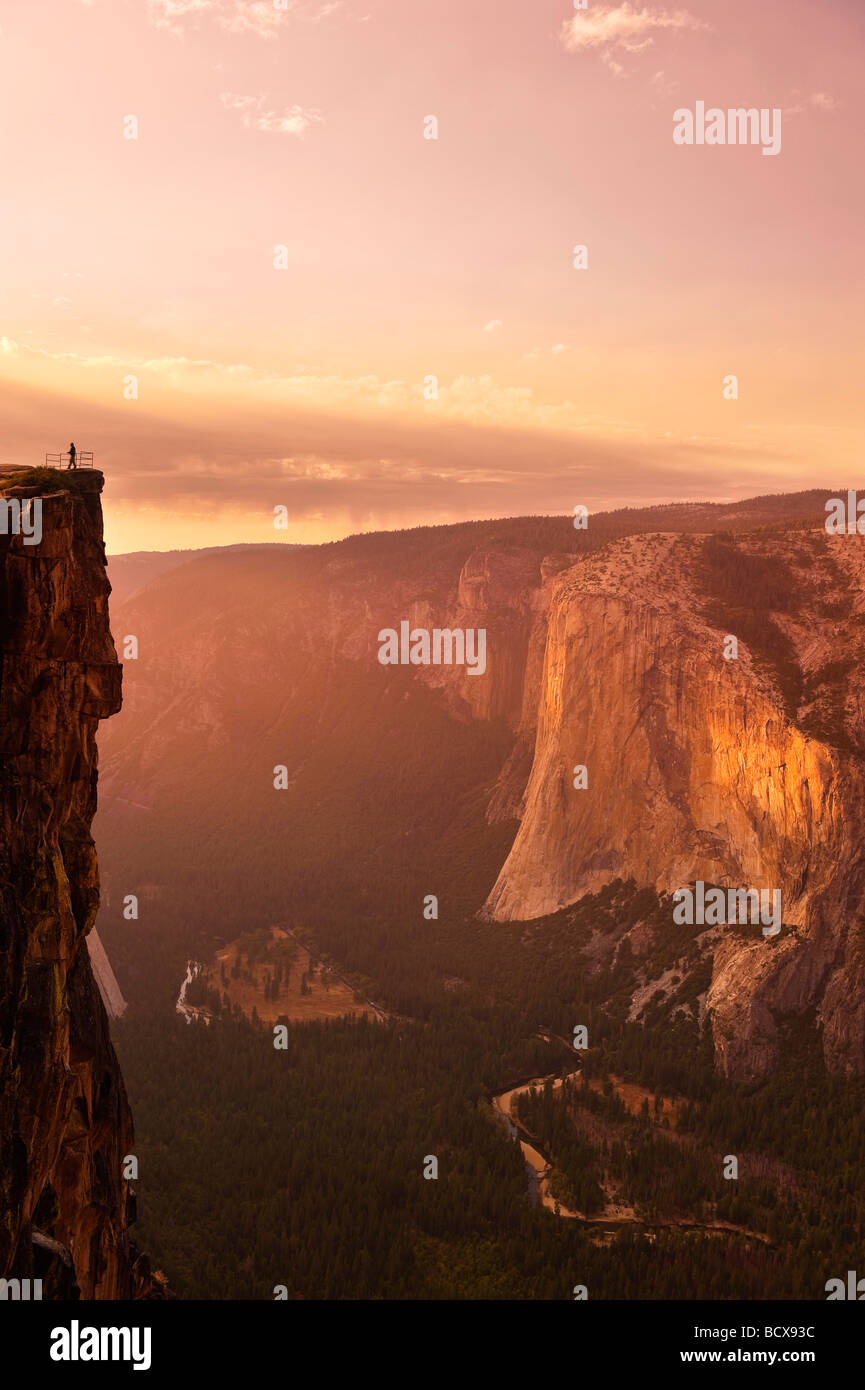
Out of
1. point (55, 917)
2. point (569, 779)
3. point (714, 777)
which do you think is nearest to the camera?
point (55, 917)

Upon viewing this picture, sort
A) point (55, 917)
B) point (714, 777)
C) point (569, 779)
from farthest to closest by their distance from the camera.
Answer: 1. point (569, 779)
2. point (714, 777)
3. point (55, 917)

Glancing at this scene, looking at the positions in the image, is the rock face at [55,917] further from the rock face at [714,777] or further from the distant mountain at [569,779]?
the distant mountain at [569,779]

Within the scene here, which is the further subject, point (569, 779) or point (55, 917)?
point (569, 779)

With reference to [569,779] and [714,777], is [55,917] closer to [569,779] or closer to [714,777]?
[714,777]

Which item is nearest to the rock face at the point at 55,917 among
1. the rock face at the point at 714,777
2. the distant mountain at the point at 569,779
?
the rock face at the point at 714,777

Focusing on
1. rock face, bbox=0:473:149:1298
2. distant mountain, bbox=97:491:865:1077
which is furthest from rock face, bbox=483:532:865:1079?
rock face, bbox=0:473:149:1298

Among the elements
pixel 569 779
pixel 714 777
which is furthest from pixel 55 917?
pixel 569 779

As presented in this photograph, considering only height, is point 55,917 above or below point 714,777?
below
